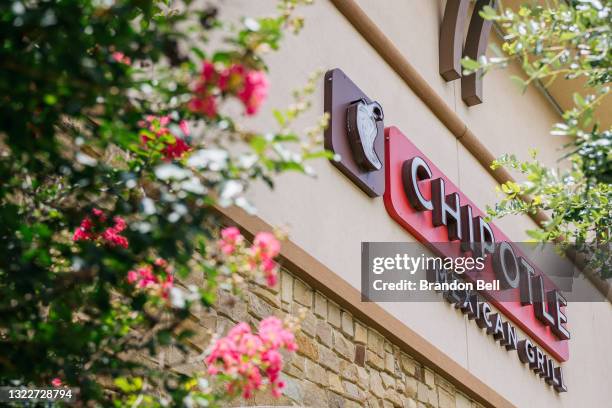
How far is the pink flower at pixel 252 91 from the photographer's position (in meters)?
2.38

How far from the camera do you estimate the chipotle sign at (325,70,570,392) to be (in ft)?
21.7

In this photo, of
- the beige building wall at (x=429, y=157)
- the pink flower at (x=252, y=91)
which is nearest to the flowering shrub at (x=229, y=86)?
the pink flower at (x=252, y=91)

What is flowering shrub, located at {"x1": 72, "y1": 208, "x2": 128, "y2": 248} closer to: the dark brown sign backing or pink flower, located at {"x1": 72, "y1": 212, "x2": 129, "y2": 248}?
pink flower, located at {"x1": 72, "y1": 212, "x2": 129, "y2": 248}

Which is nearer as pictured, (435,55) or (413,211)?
(413,211)

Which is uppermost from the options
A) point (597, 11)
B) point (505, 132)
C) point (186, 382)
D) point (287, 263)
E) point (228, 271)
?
point (505, 132)

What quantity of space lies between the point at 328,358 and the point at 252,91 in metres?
3.67

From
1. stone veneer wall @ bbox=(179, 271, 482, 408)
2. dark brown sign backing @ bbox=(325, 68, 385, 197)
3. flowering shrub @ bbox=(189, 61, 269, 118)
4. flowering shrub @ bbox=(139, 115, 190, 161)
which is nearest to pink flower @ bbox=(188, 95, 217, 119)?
flowering shrub @ bbox=(189, 61, 269, 118)

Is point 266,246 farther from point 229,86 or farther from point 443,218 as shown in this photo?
point 443,218

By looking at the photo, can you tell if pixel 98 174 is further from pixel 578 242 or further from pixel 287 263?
pixel 578 242

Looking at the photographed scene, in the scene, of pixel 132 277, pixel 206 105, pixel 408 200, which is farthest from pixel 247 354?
pixel 408 200

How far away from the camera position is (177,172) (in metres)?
2.35

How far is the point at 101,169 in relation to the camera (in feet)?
8.55

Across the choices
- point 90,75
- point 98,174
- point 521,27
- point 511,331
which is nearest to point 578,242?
point 521,27

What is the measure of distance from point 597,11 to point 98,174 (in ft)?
8.51
